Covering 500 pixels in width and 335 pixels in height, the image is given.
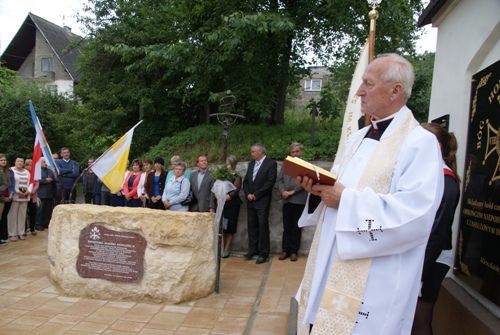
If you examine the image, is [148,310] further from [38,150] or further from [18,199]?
[18,199]

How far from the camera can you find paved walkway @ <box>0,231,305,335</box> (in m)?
4.47

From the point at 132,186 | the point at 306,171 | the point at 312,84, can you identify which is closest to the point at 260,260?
the point at 132,186

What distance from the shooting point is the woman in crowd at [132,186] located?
939 centimetres

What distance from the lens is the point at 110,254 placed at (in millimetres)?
5352

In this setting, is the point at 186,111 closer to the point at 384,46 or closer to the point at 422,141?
the point at 384,46

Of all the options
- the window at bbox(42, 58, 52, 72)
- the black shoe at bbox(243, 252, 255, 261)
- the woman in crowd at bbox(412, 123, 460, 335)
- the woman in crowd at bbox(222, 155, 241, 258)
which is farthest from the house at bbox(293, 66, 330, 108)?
the window at bbox(42, 58, 52, 72)

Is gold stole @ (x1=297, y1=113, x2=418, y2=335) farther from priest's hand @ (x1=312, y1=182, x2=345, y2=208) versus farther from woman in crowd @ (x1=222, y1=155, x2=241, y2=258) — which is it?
woman in crowd @ (x1=222, y1=155, x2=241, y2=258)

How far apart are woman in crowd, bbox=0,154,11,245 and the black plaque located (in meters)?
7.72

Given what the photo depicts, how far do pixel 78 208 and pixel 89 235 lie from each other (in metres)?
0.40

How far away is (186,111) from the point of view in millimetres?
13578

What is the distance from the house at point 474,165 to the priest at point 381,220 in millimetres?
1129

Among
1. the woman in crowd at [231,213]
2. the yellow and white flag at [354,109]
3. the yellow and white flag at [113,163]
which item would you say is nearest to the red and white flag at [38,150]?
the yellow and white flag at [113,163]

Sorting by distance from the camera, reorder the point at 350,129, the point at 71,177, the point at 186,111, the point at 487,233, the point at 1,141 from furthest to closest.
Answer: the point at 1,141 → the point at 186,111 → the point at 71,177 → the point at 350,129 → the point at 487,233

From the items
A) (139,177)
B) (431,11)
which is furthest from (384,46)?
(139,177)
